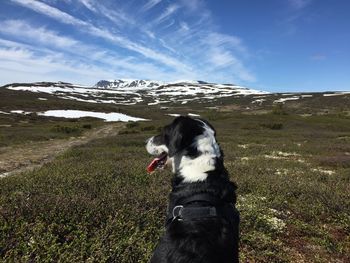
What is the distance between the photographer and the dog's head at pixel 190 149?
435cm

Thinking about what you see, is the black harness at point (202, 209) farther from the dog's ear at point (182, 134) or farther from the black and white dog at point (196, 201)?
the dog's ear at point (182, 134)

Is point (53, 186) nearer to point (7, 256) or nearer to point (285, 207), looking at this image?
point (7, 256)

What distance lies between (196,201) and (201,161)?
0.46m

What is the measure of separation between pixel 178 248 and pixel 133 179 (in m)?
8.93

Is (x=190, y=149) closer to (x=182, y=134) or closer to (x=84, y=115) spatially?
(x=182, y=134)

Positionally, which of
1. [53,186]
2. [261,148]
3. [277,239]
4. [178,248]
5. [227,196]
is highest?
[227,196]

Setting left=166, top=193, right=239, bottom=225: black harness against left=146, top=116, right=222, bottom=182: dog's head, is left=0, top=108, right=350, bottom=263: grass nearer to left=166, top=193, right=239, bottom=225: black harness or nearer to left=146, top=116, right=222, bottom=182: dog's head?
left=166, top=193, right=239, bottom=225: black harness

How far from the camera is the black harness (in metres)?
4.10

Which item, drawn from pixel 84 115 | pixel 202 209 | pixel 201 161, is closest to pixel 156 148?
pixel 201 161

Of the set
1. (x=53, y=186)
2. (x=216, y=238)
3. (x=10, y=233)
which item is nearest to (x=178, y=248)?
(x=216, y=238)

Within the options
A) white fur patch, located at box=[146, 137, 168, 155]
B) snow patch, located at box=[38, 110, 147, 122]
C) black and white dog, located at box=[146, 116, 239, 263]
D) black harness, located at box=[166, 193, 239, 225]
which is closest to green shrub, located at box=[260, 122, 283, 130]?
snow patch, located at box=[38, 110, 147, 122]

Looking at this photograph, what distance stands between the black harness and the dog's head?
0.23 metres

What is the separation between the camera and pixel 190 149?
446cm

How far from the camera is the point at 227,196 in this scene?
4316 mm
